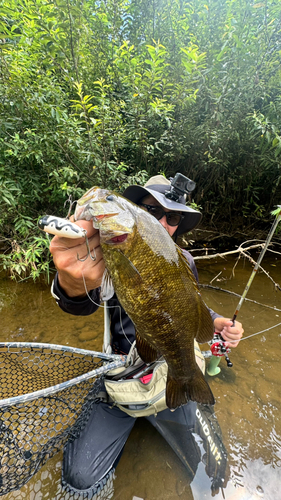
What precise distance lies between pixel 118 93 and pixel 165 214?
11.9 feet

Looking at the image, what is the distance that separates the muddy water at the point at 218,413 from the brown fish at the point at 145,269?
146 cm

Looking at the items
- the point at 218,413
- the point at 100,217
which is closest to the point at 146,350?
the point at 100,217

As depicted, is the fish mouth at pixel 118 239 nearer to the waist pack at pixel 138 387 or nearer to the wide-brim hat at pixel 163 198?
the wide-brim hat at pixel 163 198

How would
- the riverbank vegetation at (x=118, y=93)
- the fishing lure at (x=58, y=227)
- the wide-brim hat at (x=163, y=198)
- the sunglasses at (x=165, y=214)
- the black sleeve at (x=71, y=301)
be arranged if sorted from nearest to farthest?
the fishing lure at (x=58, y=227)
the black sleeve at (x=71, y=301)
the wide-brim hat at (x=163, y=198)
the sunglasses at (x=165, y=214)
the riverbank vegetation at (x=118, y=93)

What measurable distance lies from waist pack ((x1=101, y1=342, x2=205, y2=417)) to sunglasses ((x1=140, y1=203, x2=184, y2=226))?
126 centimetres

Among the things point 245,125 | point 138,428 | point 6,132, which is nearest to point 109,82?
point 6,132

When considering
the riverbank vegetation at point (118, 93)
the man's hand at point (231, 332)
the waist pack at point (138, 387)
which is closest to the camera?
the waist pack at point (138, 387)

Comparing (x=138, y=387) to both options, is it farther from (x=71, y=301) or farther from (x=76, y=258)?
(x=76, y=258)

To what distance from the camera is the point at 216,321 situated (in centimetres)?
215

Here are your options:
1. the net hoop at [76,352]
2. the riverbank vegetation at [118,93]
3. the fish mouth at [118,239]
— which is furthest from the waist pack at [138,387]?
the riverbank vegetation at [118,93]

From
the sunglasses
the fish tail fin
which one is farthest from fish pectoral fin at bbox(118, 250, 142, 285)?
the sunglasses

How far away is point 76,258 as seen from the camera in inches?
49.6

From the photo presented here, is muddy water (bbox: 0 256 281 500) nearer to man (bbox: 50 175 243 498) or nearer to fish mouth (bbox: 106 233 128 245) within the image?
man (bbox: 50 175 243 498)

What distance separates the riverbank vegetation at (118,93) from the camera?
3.08 metres
